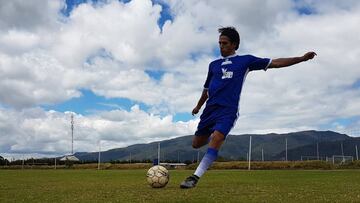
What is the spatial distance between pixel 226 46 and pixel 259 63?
0.61 metres

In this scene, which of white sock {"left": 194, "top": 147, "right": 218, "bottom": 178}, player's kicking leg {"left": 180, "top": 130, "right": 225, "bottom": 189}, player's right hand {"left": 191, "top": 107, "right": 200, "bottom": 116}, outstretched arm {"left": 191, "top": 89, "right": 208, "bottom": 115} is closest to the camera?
player's kicking leg {"left": 180, "top": 130, "right": 225, "bottom": 189}

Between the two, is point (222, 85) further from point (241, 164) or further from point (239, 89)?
point (241, 164)

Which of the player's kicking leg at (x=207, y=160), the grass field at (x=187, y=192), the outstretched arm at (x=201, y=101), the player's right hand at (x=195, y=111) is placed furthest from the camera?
the player's right hand at (x=195, y=111)

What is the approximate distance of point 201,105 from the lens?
8266 mm

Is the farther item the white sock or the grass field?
the white sock

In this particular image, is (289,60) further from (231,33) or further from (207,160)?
(207,160)

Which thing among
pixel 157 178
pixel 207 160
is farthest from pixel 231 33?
pixel 157 178

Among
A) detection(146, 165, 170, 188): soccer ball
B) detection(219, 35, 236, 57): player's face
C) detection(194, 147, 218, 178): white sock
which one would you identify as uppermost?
detection(219, 35, 236, 57): player's face

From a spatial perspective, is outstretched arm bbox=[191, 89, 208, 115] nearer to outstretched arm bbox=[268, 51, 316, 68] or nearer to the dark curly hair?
the dark curly hair

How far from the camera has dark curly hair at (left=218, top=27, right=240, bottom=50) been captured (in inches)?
287

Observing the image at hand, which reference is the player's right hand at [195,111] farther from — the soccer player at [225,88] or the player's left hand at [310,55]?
the player's left hand at [310,55]

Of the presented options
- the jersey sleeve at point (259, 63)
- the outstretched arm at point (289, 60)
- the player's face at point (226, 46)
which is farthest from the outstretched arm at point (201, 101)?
the outstretched arm at point (289, 60)

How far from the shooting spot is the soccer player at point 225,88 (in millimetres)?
7137

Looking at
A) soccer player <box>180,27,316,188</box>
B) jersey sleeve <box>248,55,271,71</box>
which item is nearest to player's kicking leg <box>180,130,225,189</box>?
soccer player <box>180,27,316,188</box>
